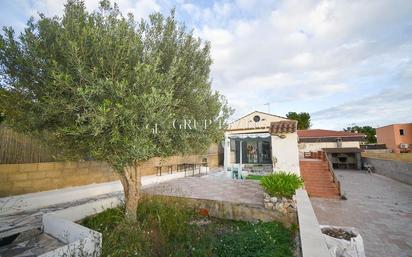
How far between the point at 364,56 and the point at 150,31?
639 inches

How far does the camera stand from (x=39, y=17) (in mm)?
5023

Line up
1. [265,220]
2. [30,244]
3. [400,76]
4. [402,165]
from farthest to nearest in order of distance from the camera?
[402,165] → [400,76] → [265,220] → [30,244]

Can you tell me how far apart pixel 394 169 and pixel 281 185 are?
23469 millimetres

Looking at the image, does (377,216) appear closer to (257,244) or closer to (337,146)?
(257,244)

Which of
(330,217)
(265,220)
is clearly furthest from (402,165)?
(265,220)

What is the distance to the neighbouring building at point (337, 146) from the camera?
31.8m

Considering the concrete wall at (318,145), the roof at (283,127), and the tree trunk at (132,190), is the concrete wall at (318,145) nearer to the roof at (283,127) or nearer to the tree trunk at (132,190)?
the roof at (283,127)

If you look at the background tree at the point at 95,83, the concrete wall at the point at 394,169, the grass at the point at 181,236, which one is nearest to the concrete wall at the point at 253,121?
the concrete wall at the point at 394,169

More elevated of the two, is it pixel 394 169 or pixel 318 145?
pixel 318 145

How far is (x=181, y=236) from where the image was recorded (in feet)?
19.4

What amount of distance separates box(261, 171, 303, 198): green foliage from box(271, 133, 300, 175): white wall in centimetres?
442

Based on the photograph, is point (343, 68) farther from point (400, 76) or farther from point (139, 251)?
point (139, 251)

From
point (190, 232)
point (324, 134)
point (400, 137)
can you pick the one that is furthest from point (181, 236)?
point (400, 137)

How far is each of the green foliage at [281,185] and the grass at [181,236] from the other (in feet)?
3.51
